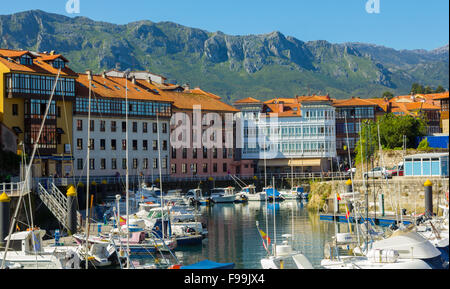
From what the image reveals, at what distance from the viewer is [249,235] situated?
4834 centimetres

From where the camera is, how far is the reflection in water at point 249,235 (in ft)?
124

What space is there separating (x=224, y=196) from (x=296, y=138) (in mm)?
24881

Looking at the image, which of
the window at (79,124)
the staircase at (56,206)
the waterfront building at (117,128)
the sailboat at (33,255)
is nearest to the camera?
the sailboat at (33,255)

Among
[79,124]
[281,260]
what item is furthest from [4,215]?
[79,124]

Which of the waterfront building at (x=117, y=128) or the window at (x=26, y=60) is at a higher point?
the window at (x=26, y=60)

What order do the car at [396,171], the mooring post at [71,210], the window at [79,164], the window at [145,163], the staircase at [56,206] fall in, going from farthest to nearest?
the window at [145,163] → the window at [79,164] → the car at [396,171] → the staircase at [56,206] → the mooring post at [71,210]

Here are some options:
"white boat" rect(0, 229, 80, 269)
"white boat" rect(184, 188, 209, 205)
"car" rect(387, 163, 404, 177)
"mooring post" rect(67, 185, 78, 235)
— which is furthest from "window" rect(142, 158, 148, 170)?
"white boat" rect(0, 229, 80, 269)

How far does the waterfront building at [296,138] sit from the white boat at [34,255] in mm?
77420

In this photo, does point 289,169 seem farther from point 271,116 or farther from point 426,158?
point 426,158

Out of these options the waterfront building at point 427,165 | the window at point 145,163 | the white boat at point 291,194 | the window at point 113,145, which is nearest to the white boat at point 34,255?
the waterfront building at point 427,165

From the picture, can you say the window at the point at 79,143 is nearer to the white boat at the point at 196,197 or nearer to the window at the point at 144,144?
the window at the point at 144,144

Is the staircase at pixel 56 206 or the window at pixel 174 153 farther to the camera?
the window at pixel 174 153

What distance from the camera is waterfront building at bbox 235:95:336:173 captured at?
106750mm
